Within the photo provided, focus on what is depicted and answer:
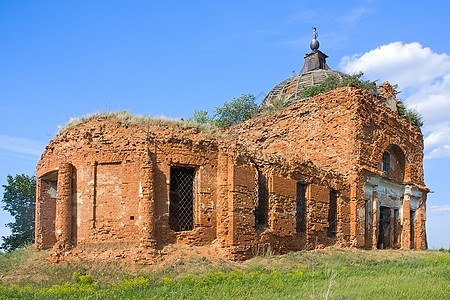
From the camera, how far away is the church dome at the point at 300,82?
28.8 metres

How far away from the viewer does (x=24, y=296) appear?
967 centimetres

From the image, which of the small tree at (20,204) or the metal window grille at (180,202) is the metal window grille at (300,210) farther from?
the small tree at (20,204)

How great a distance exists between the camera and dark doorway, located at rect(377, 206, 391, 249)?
22.6 m

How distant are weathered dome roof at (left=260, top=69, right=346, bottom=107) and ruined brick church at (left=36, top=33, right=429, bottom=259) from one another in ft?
20.4

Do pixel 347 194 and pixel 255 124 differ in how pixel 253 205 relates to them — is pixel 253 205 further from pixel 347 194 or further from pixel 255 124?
pixel 255 124

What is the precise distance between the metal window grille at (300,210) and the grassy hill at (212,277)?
127 cm

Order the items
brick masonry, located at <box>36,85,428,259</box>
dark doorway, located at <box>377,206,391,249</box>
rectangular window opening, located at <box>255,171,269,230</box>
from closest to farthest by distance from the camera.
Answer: brick masonry, located at <box>36,85,428,259</box>, rectangular window opening, located at <box>255,171,269,230</box>, dark doorway, located at <box>377,206,391,249</box>

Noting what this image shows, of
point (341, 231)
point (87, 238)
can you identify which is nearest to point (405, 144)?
point (341, 231)

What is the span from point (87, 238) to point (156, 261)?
2356 mm

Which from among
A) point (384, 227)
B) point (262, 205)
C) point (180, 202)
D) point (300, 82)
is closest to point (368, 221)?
point (384, 227)

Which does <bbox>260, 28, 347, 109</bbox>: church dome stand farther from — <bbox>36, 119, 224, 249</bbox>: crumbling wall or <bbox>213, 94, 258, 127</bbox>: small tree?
<bbox>36, 119, 224, 249</bbox>: crumbling wall

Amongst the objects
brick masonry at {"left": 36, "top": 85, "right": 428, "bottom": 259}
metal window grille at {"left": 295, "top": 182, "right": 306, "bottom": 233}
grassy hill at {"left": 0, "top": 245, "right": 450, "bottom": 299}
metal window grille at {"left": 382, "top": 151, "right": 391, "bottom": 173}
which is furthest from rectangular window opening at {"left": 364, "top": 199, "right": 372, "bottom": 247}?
metal window grille at {"left": 295, "top": 182, "right": 306, "bottom": 233}

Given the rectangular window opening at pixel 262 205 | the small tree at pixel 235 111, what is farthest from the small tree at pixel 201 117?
the rectangular window opening at pixel 262 205

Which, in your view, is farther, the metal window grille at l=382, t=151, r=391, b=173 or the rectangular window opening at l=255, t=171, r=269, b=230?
the metal window grille at l=382, t=151, r=391, b=173
